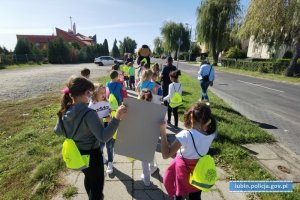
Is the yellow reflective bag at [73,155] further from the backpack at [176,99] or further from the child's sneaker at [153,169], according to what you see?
the backpack at [176,99]

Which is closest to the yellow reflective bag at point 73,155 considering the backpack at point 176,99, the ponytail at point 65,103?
the ponytail at point 65,103

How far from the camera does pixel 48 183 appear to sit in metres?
4.22

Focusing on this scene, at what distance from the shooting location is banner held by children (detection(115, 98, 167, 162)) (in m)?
2.77

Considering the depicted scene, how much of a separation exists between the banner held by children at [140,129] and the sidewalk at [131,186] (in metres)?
1.07

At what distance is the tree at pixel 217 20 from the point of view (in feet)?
117

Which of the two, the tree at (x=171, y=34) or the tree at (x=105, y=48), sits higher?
the tree at (x=171, y=34)

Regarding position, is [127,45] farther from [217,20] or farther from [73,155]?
[73,155]

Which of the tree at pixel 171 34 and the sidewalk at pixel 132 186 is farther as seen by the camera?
the tree at pixel 171 34

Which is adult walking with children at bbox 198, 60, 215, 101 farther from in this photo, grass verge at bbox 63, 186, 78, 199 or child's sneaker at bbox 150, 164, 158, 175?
grass verge at bbox 63, 186, 78, 199

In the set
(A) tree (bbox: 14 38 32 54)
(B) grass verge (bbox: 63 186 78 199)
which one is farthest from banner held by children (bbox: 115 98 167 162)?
(A) tree (bbox: 14 38 32 54)

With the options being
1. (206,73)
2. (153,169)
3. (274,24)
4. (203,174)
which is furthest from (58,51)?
(203,174)

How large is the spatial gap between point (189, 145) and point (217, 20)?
1440 inches

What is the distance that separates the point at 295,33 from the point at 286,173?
72.2 feet

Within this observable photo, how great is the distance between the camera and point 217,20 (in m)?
36.1
